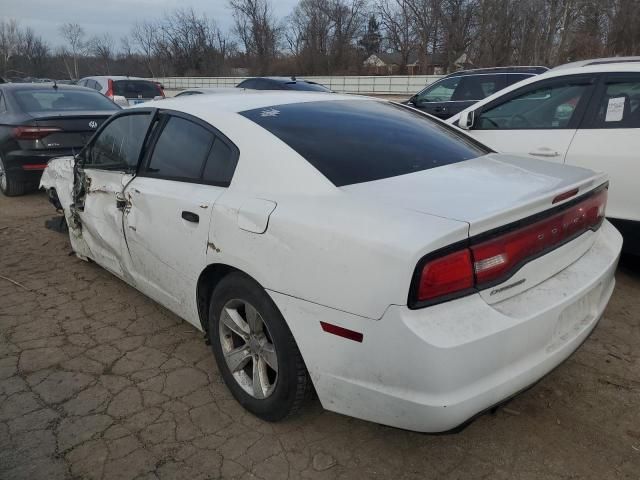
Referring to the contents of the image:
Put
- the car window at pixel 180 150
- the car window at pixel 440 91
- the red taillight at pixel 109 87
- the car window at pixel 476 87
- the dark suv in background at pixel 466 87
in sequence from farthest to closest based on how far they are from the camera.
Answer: the red taillight at pixel 109 87 → the car window at pixel 440 91 → the car window at pixel 476 87 → the dark suv in background at pixel 466 87 → the car window at pixel 180 150

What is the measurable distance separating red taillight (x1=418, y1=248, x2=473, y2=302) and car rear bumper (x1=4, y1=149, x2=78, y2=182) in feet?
20.3

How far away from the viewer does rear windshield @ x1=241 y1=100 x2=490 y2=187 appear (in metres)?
2.36

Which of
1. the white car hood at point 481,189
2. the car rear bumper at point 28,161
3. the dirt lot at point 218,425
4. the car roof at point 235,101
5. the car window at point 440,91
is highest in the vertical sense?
the car window at point 440,91

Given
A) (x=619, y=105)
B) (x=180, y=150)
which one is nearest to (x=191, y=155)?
(x=180, y=150)

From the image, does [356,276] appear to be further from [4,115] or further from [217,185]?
[4,115]

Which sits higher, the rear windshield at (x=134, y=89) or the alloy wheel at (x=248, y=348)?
the rear windshield at (x=134, y=89)

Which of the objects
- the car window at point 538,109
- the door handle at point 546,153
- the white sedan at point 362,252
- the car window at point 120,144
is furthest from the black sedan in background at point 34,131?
the door handle at point 546,153

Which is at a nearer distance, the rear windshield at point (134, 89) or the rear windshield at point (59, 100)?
the rear windshield at point (59, 100)

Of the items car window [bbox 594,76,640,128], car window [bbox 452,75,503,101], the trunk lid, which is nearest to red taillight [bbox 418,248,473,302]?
car window [bbox 594,76,640,128]

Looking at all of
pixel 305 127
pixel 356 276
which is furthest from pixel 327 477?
pixel 305 127

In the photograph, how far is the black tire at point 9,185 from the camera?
698 centimetres

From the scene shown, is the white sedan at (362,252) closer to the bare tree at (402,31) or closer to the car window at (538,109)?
the car window at (538,109)

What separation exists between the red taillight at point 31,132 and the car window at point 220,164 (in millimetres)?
5009

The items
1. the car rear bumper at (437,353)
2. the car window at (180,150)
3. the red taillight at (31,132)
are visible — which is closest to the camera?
the car rear bumper at (437,353)
